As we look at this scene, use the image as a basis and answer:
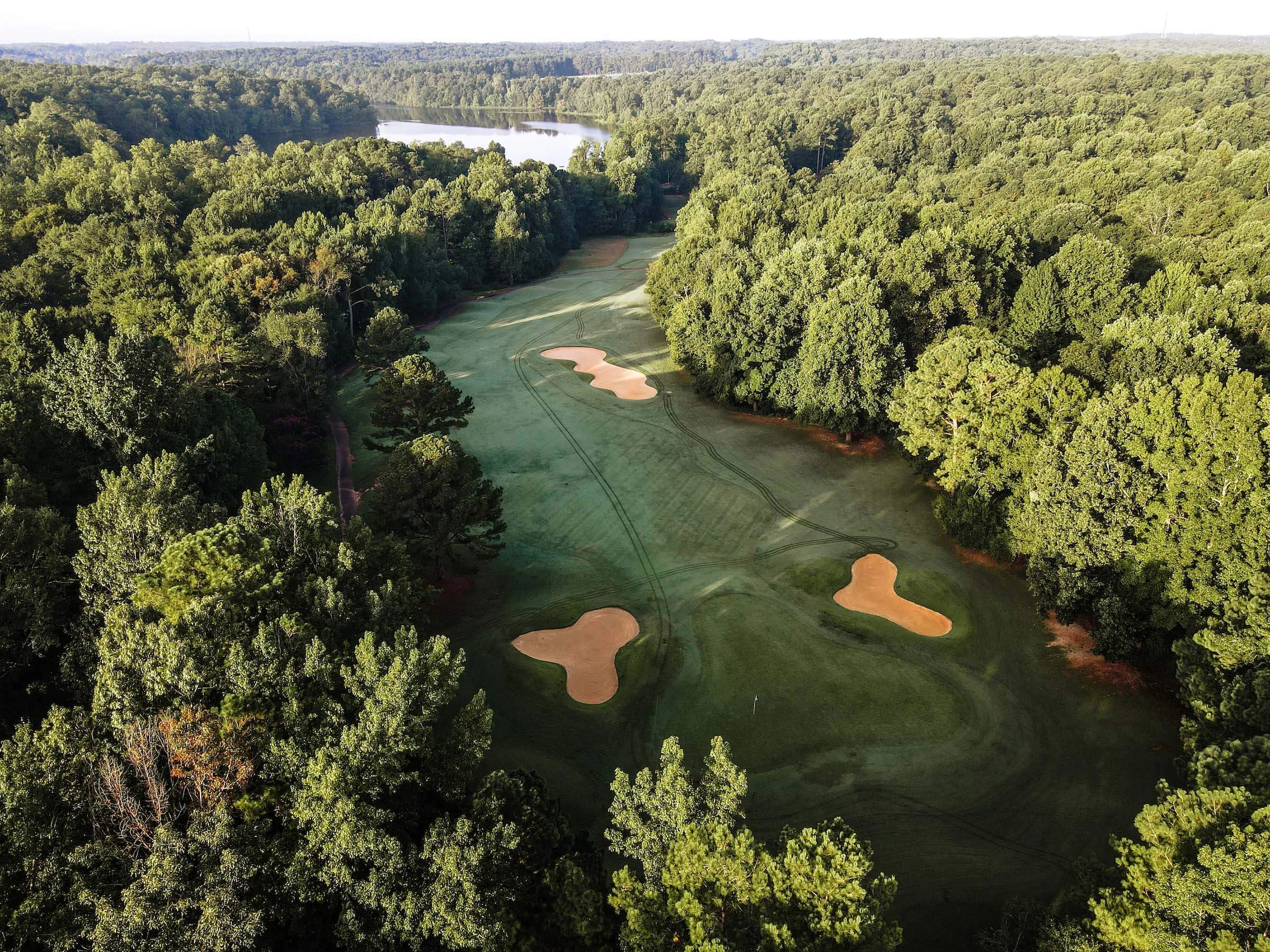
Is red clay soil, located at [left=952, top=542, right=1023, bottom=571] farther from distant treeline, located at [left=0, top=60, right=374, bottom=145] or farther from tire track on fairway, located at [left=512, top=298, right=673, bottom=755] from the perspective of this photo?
distant treeline, located at [left=0, top=60, right=374, bottom=145]

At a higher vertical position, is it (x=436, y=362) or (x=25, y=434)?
(x=25, y=434)

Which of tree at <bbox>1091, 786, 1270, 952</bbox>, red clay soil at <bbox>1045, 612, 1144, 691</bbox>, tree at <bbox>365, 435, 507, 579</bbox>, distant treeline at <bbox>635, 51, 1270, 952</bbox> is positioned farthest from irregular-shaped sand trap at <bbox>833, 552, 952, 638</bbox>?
tree at <bbox>365, 435, 507, 579</bbox>

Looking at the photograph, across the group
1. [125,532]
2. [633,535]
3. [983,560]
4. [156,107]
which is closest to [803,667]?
[633,535]

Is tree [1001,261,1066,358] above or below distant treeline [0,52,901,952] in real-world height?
above

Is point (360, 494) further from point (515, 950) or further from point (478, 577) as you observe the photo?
point (515, 950)

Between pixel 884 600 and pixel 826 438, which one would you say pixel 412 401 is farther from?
pixel 826 438

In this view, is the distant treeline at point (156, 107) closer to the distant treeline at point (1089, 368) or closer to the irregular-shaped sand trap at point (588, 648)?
the distant treeline at point (1089, 368)

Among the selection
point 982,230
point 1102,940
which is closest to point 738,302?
point 982,230
